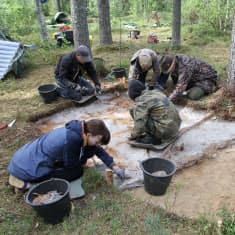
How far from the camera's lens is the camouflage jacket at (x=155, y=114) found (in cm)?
445

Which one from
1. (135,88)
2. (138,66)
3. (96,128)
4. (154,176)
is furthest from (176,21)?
(96,128)

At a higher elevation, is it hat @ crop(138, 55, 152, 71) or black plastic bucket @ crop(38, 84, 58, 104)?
hat @ crop(138, 55, 152, 71)

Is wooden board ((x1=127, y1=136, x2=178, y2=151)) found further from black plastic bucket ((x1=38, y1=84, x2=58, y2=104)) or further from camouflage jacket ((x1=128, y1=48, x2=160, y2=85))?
black plastic bucket ((x1=38, y1=84, x2=58, y2=104))

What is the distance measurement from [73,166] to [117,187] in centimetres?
60

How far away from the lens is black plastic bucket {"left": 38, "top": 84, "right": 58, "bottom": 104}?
20.2ft

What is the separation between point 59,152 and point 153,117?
1.68m

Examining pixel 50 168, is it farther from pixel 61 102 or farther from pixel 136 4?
pixel 136 4

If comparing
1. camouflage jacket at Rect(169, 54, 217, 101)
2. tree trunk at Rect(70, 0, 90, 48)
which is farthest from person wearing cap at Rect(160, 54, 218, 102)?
tree trunk at Rect(70, 0, 90, 48)

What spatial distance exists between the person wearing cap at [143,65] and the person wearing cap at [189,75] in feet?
0.66

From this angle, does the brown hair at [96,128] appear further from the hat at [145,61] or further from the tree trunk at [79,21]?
the tree trunk at [79,21]

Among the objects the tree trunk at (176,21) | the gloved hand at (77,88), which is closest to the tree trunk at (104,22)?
the tree trunk at (176,21)

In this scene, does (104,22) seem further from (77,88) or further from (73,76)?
(77,88)

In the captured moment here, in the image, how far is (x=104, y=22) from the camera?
33.0ft

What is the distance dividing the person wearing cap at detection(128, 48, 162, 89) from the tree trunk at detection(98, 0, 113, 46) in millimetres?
4466
